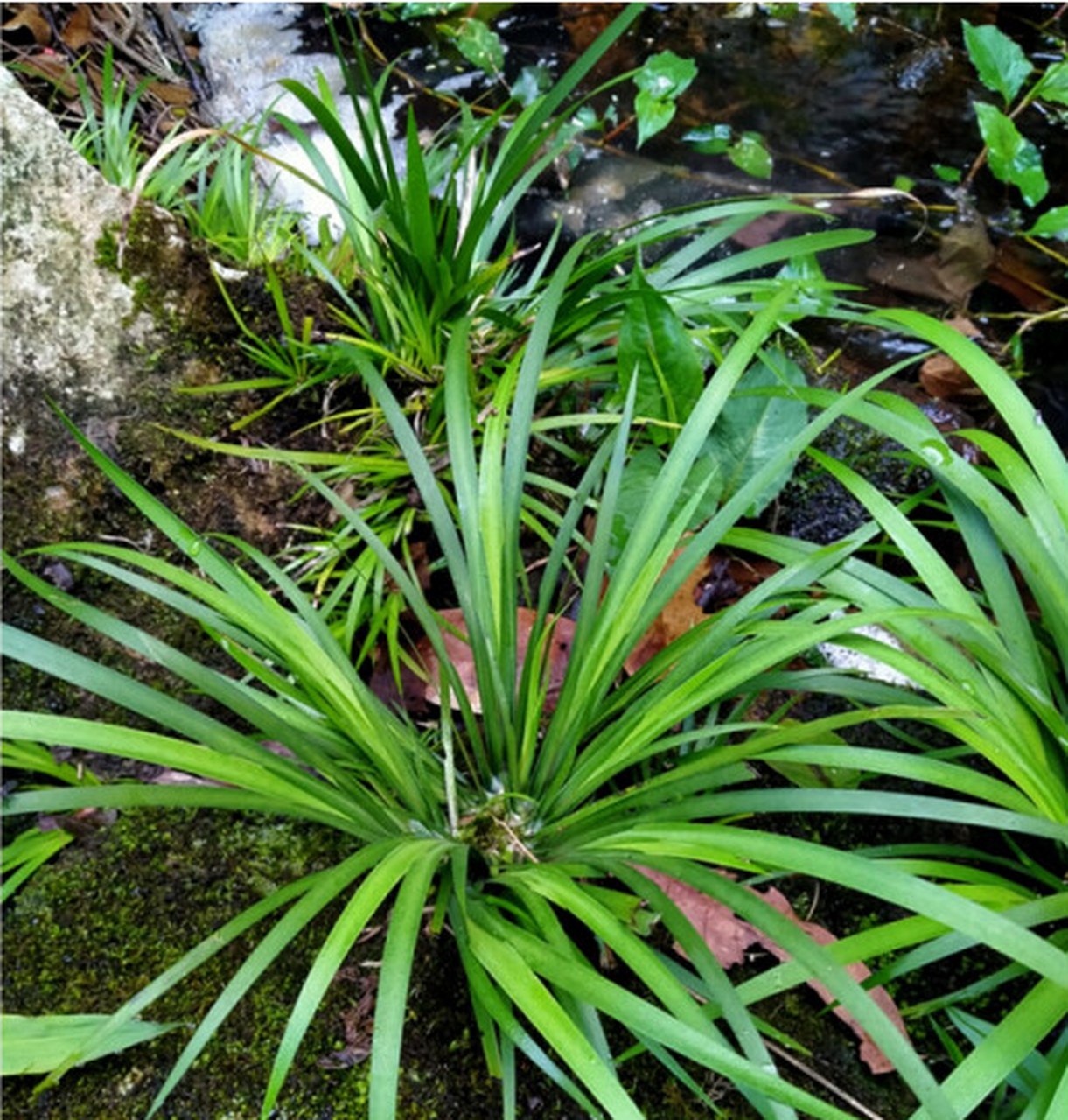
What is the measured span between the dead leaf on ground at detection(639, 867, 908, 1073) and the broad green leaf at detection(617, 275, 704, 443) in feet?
2.28

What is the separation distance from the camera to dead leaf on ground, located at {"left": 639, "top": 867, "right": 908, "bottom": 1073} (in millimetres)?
1146

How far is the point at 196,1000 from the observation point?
1.09 m

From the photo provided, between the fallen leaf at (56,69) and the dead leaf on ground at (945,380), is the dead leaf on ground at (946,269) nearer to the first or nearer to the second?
the dead leaf on ground at (945,380)

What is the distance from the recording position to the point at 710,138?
2.57m

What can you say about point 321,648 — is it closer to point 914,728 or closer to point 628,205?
point 914,728

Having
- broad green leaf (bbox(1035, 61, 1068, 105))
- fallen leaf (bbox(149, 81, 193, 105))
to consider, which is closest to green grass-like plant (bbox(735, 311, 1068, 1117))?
broad green leaf (bbox(1035, 61, 1068, 105))

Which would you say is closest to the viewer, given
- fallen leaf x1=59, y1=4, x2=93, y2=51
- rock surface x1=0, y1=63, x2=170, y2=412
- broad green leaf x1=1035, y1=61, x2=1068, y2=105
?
rock surface x1=0, y1=63, x2=170, y2=412

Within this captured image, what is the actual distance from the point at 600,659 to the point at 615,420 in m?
0.52

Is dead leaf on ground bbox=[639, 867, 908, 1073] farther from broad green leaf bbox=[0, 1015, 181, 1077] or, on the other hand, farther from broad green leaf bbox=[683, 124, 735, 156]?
broad green leaf bbox=[683, 124, 735, 156]

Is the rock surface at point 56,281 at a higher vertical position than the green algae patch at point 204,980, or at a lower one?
Answer: higher

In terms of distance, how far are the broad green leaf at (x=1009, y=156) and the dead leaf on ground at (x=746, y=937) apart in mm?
1754

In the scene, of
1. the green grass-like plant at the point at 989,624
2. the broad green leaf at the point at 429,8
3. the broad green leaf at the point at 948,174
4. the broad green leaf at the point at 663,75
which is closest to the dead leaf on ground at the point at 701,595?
the green grass-like plant at the point at 989,624

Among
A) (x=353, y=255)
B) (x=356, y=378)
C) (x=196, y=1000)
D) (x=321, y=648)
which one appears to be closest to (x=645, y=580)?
(x=321, y=648)

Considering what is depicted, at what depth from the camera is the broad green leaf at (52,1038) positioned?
0.98 metres
